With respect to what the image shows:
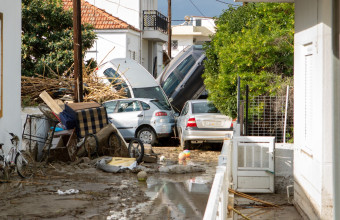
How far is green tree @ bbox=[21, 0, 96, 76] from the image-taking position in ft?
73.8

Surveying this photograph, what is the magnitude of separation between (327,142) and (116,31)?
27.6m

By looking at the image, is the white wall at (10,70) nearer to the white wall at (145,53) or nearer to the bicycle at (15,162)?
the bicycle at (15,162)

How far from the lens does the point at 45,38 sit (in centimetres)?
2336

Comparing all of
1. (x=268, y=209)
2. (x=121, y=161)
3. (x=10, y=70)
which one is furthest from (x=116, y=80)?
(x=268, y=209)

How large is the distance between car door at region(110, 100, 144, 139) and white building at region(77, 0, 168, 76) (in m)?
13.8

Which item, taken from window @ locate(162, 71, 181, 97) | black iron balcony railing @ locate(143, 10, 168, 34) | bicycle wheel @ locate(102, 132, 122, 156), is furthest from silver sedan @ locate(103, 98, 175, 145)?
black iron balcony railing @ locate(143, 10, 168, 34)

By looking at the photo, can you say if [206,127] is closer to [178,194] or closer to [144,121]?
[144,121]

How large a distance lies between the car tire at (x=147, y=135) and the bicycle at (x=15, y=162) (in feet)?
23.9

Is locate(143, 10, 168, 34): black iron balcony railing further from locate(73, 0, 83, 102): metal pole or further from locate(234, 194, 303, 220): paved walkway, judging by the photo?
locate(234, 194, 303, 220): paved walkway

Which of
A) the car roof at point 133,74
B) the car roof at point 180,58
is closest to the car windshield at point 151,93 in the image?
the car roof at point 133,74

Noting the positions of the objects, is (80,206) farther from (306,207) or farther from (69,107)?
Answer: (69,107)

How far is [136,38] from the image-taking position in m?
35.6

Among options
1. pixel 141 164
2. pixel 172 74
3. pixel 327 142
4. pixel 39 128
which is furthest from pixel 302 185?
pixel 172 74

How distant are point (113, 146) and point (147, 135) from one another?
4.35 m
